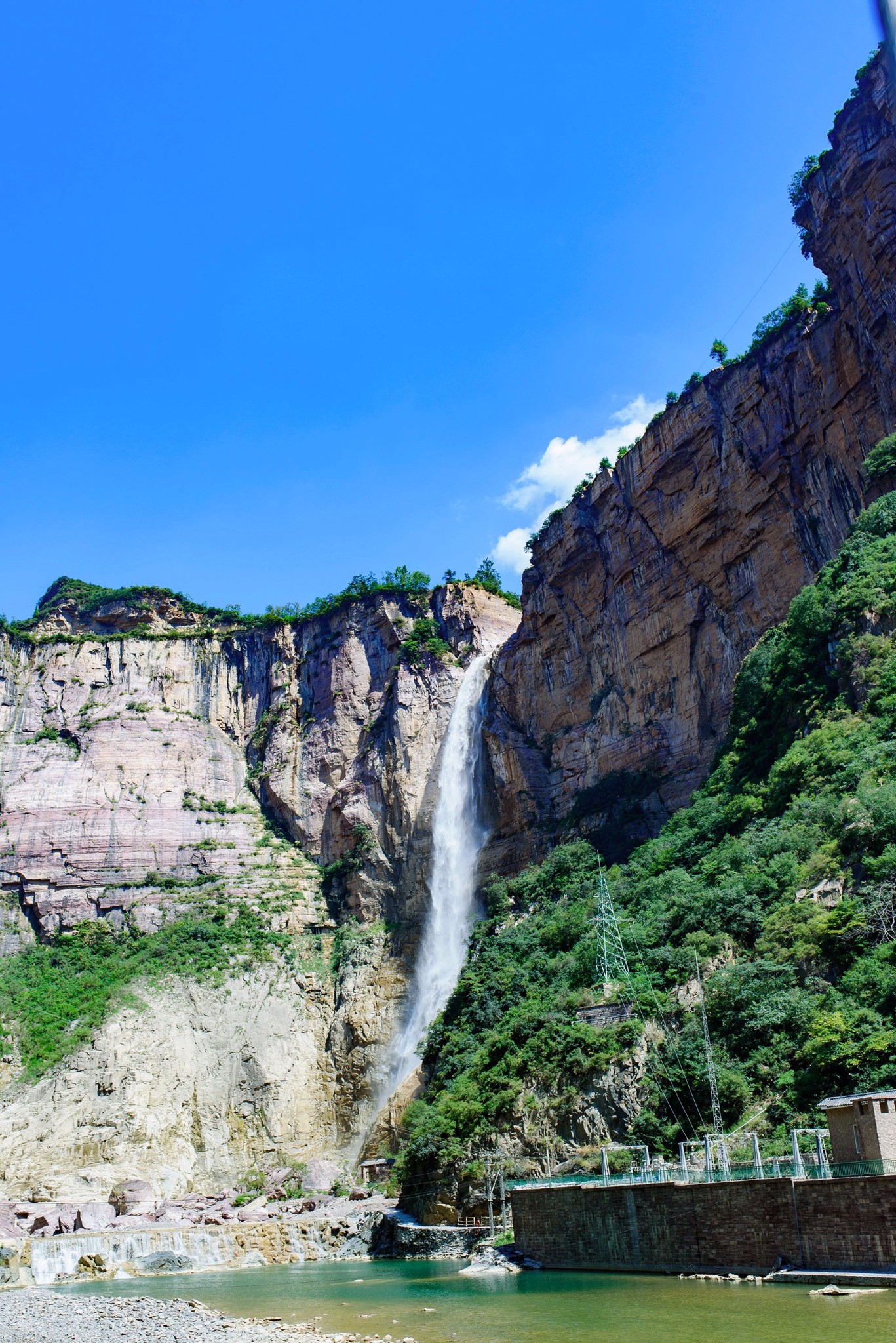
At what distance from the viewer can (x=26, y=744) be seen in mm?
62000

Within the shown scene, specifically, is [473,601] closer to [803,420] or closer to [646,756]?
[646,756]

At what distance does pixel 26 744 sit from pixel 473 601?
29.3 meters

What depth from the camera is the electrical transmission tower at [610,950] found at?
2905 cm

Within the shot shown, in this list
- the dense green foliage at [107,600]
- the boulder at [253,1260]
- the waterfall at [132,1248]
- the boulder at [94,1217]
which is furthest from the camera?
the dense green foliage at [107,600]

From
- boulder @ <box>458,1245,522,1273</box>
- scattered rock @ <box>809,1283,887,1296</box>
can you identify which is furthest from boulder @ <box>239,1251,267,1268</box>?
scattered rock @ <box>809,1283,887,1296</box>

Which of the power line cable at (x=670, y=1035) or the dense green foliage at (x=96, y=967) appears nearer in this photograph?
the power line cable at (x=670, y=1035)

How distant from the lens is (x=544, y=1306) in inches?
722

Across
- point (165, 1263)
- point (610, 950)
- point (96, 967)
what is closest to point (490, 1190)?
point (610, 950)

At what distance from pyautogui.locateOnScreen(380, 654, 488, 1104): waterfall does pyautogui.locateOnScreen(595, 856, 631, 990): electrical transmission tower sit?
16132 millimetres

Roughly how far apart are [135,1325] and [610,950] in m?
16.5

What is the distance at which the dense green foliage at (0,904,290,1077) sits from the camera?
1852 inches

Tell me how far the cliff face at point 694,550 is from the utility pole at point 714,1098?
19.3 metres

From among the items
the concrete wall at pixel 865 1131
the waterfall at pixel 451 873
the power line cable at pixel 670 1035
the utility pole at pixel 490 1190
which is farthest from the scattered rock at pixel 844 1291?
the waterfall at pixel 451 873

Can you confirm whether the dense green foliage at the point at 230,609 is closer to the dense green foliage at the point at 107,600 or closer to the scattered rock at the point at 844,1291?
the dense green foliage at the point at 107,600
